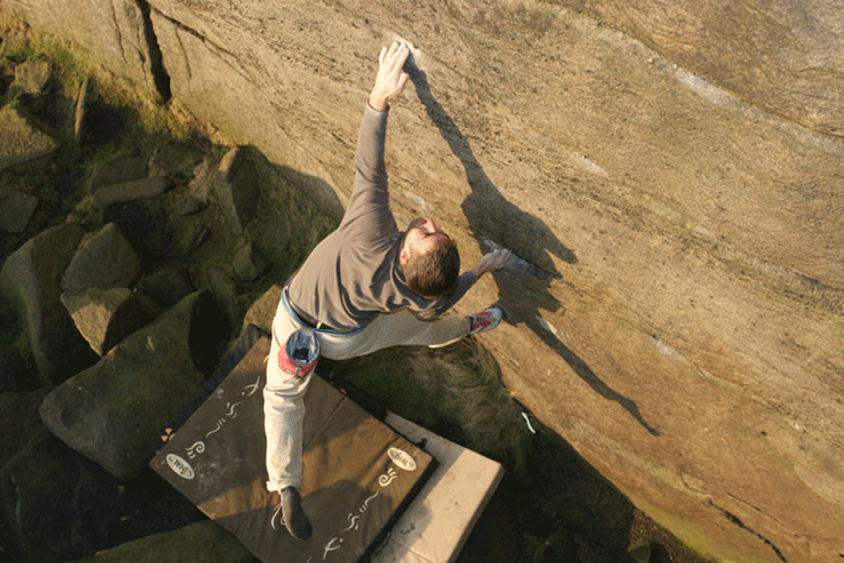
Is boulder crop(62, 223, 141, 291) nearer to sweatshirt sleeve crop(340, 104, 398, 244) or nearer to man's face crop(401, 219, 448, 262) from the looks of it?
sweatshirt sleeve crop(340, 104, 398, 244)

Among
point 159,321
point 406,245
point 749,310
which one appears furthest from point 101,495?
point 749,310

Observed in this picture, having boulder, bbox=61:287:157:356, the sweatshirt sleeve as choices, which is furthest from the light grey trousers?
boulder, bbox=61:287:157:356

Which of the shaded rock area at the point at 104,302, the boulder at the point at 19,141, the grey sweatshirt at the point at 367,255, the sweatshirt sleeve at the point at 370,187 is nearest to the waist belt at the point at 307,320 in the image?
the grey sweatshirt at the point at 367,255

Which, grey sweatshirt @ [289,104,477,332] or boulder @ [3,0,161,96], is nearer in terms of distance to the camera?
grey sweatshirt @ [289,104,477,332]

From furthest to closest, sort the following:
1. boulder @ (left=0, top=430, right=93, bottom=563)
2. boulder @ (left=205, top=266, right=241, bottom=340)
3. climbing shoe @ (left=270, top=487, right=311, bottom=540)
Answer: boulder @ (left=205, top=266, right=241, bottom=340) < boulder @ (left=0, top=430, right=93, bottom=563) < climbing shoe @ (left=270, top=487, right=311, bottom=540)

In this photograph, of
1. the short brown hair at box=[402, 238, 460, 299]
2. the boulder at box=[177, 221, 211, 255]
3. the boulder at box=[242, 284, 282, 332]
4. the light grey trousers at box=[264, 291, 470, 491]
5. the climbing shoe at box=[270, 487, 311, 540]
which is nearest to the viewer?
the short brown hair at box=[402, 238, 460, 299]

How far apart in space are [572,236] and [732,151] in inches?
36.7

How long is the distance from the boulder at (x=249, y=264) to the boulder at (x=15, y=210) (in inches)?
77.5

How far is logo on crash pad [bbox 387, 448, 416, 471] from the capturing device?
4.30m

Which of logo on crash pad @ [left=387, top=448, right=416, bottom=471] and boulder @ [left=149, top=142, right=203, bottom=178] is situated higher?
boulder @ [left=149, top=142, right=203, bottom=178]

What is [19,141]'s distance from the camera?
5746 millimetres

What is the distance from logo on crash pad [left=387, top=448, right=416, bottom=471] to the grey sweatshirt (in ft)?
4.22

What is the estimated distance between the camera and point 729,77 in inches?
103

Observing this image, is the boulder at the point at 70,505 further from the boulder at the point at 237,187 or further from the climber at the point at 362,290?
the boulder at the point at 237,187
